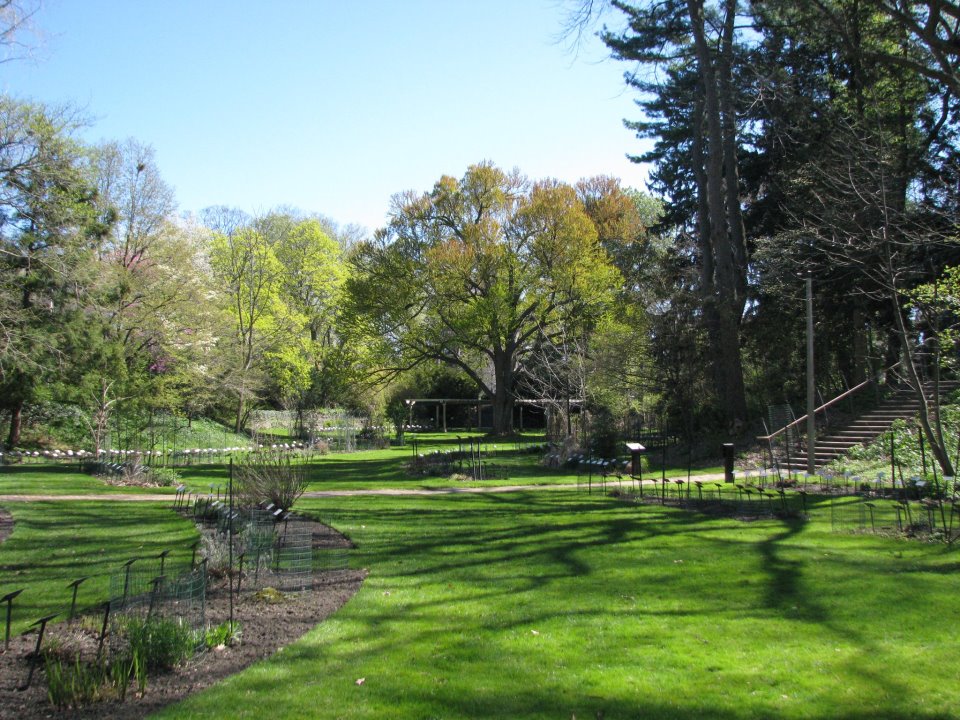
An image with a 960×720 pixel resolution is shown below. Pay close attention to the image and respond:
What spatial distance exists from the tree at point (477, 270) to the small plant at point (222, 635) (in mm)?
25605

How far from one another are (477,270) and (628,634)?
27.9 metres

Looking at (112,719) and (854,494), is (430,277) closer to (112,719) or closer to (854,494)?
(854,494)

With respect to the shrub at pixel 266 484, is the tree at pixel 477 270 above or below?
above

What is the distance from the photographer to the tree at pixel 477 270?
32500mm

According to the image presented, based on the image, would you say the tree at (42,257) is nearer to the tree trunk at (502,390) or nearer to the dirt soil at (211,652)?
the dirt soil at (211,652)

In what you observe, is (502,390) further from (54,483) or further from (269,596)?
(269,596)

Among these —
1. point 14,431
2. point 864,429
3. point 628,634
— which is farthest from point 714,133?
point 14,431

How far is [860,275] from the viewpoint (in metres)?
23.4

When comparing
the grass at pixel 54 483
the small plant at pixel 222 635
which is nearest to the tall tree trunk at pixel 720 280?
the grass at pixel 54 483

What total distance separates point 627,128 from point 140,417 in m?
25.2

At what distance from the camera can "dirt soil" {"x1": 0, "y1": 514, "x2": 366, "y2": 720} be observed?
15.5ft

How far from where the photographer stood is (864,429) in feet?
69.3

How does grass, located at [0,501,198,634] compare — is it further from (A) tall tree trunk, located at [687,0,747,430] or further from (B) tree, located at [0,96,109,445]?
(A) tall tree trunk, located at [687,0,747,430]

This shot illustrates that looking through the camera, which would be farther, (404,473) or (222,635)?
(404,473)
